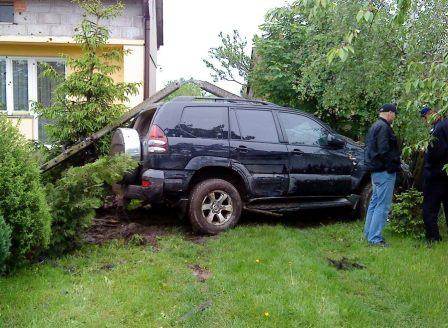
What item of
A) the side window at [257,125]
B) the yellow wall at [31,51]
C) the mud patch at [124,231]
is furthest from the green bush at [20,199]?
the yellow wall at [31,51]

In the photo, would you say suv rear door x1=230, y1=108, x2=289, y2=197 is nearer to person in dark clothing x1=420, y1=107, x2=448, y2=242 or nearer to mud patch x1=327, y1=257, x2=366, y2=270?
mud patch x1=327, y1=257, x2=366, y2=270

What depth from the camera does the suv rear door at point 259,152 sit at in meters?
6.85

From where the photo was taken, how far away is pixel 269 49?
1152 centimetres

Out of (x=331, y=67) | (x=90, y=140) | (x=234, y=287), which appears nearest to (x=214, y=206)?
(x=234, y=287)

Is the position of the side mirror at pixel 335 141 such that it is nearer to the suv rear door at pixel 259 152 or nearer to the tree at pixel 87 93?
the suv rear door at pixel 259 152

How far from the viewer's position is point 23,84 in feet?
39.0

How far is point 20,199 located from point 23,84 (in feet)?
26.3

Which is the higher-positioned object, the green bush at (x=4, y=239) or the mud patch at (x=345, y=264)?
the green bush at (x=4, y=239)

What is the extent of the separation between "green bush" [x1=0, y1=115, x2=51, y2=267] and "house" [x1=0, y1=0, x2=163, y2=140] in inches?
272

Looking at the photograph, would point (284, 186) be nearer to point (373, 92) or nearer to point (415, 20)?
point (373, 92)

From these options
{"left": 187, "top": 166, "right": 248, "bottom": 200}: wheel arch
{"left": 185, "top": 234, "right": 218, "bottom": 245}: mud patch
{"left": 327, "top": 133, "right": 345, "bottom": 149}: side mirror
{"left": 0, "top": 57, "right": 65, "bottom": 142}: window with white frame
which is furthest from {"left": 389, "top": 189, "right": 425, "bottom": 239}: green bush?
{"left": 0, "top": 57, "right": 65, "bottom": 142}: window with white frame

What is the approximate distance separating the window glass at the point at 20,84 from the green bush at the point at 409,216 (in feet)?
30.4

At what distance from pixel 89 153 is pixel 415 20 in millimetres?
5552

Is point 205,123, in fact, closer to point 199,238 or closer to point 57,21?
point 199,238
